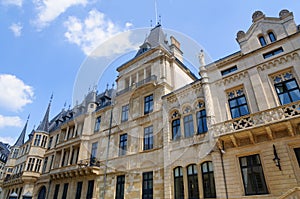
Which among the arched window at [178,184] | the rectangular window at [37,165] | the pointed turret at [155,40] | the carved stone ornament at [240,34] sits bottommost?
the arched window at [178,184]

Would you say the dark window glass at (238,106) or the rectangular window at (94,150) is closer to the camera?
the dark window glass at (238,106)

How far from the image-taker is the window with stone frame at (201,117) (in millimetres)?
13414

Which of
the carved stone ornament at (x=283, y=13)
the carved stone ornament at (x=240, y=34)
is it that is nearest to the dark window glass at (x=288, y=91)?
the carved stone ornament at (x=240, y=34)

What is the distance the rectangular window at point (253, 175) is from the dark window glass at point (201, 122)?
3011 mm

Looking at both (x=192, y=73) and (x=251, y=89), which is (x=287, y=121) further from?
(x=192, y=73)

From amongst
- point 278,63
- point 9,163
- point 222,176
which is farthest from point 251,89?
point 9,163

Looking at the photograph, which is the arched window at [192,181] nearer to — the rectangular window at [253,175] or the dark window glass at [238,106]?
the rectangular window at [253,175]

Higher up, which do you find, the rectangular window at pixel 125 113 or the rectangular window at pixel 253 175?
the rectangular window at pixel 125 113

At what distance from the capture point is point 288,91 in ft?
35.9

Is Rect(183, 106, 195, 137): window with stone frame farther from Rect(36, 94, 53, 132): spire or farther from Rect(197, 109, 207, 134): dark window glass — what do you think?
Rect(36, 94, 53, 132): spire

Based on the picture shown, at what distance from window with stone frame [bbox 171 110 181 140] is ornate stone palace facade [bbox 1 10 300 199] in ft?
0.28

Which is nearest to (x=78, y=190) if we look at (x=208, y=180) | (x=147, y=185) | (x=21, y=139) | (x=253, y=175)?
(x=147, y=185)

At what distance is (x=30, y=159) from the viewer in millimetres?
27031

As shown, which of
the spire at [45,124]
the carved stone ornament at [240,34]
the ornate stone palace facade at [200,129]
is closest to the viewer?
the ornate stone palace facade at [200,129]
